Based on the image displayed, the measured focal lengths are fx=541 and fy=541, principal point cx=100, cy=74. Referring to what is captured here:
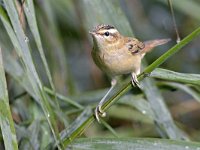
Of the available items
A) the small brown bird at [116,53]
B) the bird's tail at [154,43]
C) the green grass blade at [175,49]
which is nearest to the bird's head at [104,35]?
the small brown bird at [116,53]

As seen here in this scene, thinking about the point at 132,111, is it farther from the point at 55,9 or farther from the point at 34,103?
the point at 34,103

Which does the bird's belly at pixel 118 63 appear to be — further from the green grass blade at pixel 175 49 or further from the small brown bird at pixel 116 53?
the green grass blade at pixel 175 49

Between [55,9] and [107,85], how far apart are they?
0.74m

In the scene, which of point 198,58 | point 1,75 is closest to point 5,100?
point 1,75

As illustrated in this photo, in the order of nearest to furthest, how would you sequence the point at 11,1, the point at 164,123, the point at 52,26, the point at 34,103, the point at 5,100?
1. the point at 5,100
2. the point at 11,1
3. the point at 164,123
4. the point at 34,103
5. the point at 52,26

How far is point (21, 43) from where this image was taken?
132 centimetres

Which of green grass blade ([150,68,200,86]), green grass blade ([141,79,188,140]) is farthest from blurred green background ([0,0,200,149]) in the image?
green grass blade ([150,68,200,86])

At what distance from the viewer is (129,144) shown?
56.7 inches

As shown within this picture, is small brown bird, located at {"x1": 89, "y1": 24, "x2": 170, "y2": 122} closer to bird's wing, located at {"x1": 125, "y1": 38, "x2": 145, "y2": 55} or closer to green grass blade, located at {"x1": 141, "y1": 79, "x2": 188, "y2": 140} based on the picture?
bird's wing, located at {"x1": 125, "y1": 38, "x2": 145, "y2": 55}

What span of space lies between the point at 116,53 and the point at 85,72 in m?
1.58

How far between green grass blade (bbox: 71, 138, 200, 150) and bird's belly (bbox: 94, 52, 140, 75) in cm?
65

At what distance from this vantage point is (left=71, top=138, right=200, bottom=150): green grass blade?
Answer: 141cm

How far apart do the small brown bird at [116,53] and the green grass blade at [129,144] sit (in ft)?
1.86

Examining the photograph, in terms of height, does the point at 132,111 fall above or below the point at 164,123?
below
